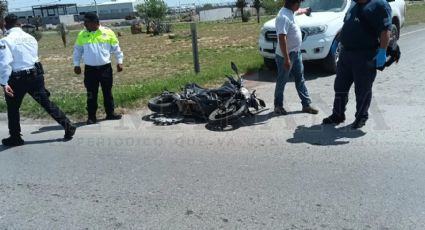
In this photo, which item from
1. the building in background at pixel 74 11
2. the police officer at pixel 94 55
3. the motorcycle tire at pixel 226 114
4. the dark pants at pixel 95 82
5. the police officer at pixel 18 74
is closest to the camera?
the police officer at pixel 18 74

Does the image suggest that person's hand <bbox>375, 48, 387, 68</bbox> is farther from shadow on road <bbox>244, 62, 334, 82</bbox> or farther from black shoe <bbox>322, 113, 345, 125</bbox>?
shadow on road <bbox>244, 62, 334, 82</bbox>

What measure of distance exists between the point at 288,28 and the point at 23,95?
12.2ft

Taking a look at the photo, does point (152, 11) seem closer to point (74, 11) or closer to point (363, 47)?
point (363, 47)

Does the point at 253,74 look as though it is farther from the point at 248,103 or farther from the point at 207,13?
the point at 207,13

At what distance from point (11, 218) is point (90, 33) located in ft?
11.1

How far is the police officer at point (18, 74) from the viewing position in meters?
5.29

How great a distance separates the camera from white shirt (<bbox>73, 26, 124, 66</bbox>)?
6.25 meters

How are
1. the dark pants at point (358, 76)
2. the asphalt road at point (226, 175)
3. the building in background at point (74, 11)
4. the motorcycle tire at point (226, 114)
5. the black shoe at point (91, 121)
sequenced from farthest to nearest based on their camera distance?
the building in background at point (74, 11) < the black shoe at point (91, 121) < the motorcycle tire at point (226, 114) < the dark pants at point (358, 76) < the asphalt road at point (226, 175)

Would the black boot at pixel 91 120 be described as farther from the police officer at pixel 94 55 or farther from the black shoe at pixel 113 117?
the black shoe at pixel 113 117

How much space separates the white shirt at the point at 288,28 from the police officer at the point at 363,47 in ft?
2.46

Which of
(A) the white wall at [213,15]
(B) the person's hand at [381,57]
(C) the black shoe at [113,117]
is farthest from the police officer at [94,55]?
(A) the white wall at [213,15]

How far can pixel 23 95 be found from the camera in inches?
223

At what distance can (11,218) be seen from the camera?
3639mm

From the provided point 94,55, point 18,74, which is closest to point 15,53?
point 18,74
